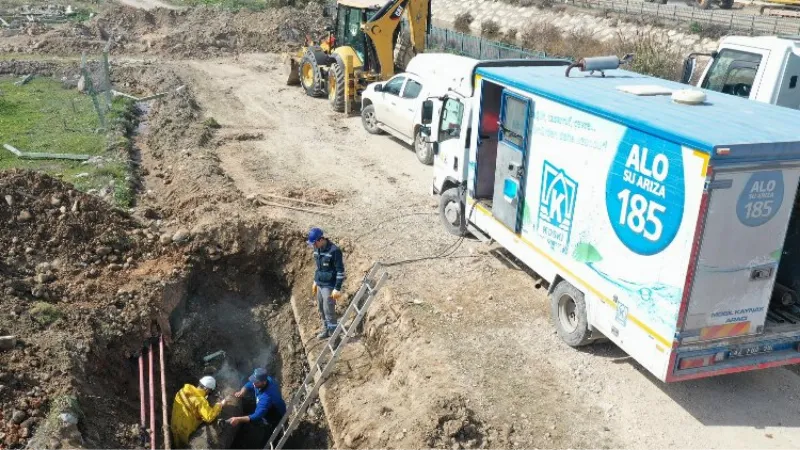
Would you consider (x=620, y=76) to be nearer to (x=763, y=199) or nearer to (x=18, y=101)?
(x=763, y=199)

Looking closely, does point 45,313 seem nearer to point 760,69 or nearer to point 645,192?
point 645,192

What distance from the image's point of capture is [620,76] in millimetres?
10000

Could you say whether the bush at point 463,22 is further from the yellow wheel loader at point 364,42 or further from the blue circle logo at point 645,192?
the blue circle logo at point 645,192

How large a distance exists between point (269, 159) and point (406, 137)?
11.7ft

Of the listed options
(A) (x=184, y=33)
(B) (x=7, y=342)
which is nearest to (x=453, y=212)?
(B) (x=7, y=342)

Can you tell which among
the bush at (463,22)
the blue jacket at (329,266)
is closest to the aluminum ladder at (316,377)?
the blue jacket at (329,266)

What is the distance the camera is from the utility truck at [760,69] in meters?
10.8

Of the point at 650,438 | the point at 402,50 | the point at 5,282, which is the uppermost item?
Answer: the point at 402,50

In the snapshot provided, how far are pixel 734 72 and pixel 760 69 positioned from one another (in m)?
0.60

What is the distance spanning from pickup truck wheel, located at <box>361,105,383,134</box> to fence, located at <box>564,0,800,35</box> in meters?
16.8

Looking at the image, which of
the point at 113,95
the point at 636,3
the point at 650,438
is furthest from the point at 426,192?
the point at 636,3

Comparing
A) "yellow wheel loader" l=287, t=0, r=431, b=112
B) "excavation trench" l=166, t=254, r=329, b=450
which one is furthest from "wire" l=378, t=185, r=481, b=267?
"yellow wheel loader" l=287, t=0, r=431, b=112

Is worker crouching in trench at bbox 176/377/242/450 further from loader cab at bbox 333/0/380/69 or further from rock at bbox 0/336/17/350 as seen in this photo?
loader cab at bbox 333/0/380/69

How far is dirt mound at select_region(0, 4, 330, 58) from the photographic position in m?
30.4
